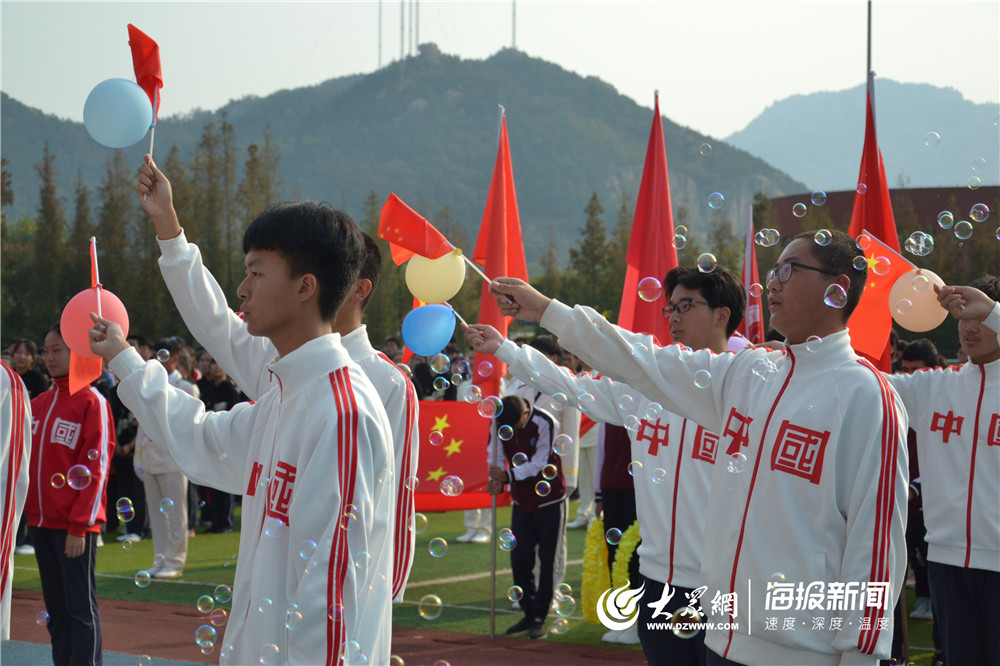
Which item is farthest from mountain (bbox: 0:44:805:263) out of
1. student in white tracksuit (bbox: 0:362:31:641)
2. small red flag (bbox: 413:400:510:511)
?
student in white tracksuit (bbox: 0:362:31:641)

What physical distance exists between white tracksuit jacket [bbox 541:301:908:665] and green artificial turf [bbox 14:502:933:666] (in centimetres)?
402

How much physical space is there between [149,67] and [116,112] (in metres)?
0.30

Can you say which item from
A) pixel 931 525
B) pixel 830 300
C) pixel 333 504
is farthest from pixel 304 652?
pixel 931 525

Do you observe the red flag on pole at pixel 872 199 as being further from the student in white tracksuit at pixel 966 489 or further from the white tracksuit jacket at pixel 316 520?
the white tracksuit jacket at pixel 316 520

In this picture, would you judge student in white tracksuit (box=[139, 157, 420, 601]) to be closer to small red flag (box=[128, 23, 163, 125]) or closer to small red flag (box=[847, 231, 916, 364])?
small red flag (box=[128, 23, 163, 125])

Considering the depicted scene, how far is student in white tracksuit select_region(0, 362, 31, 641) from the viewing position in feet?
13.7

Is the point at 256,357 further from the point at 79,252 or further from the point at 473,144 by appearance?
the point at 473,144

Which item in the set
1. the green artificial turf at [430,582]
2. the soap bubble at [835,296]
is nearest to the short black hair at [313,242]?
the soap bubble at [835,296]

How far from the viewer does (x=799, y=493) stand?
3.07m

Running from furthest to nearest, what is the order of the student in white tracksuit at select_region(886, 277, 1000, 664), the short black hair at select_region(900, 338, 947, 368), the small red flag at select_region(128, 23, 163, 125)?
the short black hair at select_region(900, 338, 947, 368) → the student in white tracksuit at select_region(886, 277, 1000, 664) → the small red flag at select_region(128, 23, 163, 125)

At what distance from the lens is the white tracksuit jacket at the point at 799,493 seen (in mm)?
2947

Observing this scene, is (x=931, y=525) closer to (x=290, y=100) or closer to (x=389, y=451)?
(x=389, y=451)

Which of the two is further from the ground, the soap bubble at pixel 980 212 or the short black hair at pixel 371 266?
the soap bubble at pixel 980 212

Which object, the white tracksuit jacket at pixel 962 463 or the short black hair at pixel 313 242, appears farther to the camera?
the white tracksuit jacket at pixel 962 463
